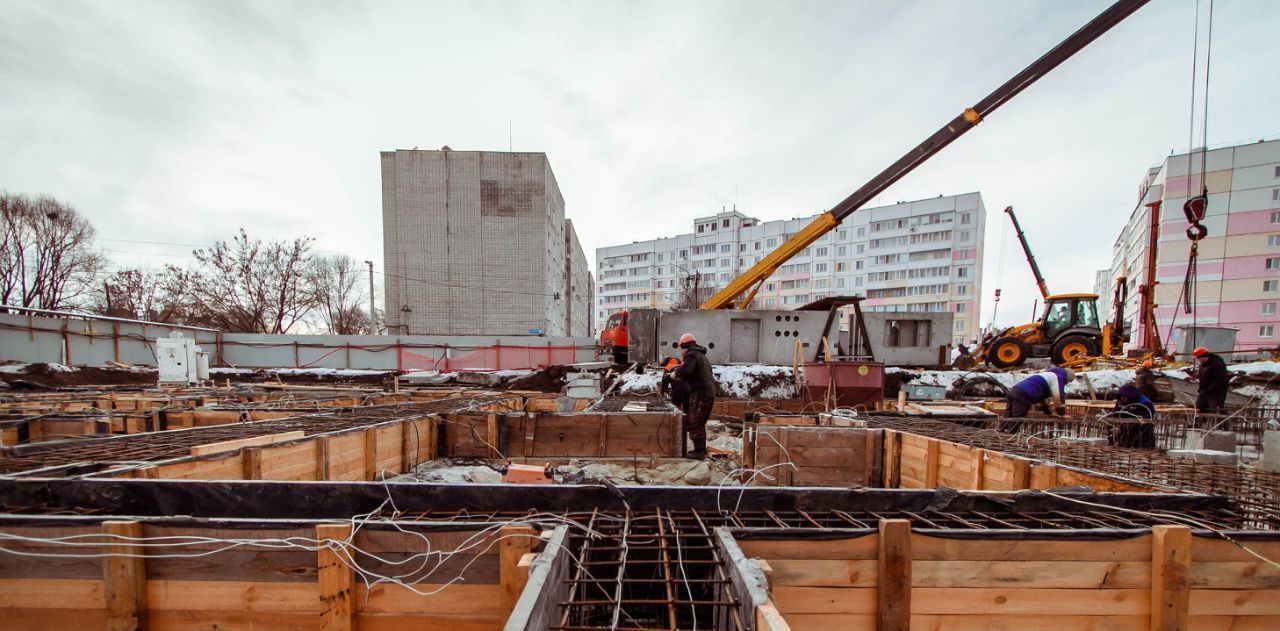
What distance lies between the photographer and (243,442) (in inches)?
181

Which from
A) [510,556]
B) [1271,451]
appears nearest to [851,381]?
[1271,451]

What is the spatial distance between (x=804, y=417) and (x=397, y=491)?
6.41 m

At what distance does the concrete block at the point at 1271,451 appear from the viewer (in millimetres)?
4719

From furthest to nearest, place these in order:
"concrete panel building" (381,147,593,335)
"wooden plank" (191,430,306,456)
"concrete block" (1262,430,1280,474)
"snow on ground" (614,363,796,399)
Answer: "concrete panel building" (381,147,593,335), "snow on ground" (614,363,796,399), "concrete block" (1262,430,1280,474), "wooden plank" (191,430,306,456)

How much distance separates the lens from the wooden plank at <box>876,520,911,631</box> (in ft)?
8.18

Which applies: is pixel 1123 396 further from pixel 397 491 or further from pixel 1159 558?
pixel 397 491

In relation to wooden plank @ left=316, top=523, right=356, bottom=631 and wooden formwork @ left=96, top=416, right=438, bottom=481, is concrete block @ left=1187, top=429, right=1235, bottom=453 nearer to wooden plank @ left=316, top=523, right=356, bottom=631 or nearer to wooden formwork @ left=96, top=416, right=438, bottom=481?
wooden plank @ left=316, top=523, right=356, bottom=631

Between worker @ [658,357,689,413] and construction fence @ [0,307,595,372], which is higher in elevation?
worker @ [658,357,689,413]

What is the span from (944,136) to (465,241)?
2719 cm

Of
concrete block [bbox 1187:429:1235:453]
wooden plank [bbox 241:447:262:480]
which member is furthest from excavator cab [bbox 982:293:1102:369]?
wooden plank [bbox 241:447:262:480]

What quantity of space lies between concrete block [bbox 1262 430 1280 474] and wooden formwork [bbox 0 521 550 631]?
7.77m

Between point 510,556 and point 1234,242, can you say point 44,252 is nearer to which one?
point 510,556

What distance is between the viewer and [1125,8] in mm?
Result: 11000

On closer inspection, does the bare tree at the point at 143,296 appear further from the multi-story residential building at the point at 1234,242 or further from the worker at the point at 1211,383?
the multi-story residential building at the point at 1234,242
